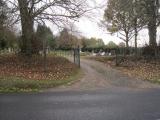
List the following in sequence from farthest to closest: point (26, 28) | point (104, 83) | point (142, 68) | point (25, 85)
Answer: point (26, 28)
point (142, 68)
point (104, 83)
point (25, 85)

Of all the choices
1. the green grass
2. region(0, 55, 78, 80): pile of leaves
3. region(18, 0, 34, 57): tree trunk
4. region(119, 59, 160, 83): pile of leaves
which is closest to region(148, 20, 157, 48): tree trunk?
region(119, 59, 160, 83): pile of leaves

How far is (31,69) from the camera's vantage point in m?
26.2

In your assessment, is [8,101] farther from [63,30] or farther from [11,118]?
[63,30]

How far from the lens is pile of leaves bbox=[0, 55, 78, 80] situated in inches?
914

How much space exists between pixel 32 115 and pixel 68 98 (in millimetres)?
3850

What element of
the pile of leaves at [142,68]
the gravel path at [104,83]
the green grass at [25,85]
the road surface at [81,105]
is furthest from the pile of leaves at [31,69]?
the pile of leaves at [142,68]

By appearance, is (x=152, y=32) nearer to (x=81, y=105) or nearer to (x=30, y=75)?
(x=30, y=75)

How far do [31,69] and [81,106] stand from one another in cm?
1316

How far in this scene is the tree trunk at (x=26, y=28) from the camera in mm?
28656

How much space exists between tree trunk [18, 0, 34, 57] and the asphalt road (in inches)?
500

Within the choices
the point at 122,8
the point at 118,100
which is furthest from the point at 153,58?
the point at 118,100

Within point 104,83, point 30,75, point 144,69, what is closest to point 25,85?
point 30,75

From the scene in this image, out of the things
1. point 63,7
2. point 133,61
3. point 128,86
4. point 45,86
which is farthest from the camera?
point 133,61

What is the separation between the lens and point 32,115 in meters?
11.7
